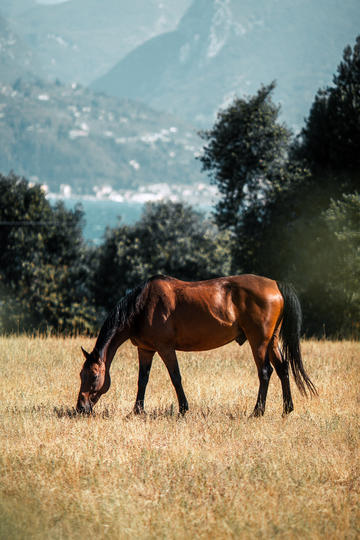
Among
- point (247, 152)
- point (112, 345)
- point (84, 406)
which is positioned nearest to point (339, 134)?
point (247, 152)

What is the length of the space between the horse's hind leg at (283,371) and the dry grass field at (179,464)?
30 centimetres

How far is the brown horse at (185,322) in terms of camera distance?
9477 millimetres

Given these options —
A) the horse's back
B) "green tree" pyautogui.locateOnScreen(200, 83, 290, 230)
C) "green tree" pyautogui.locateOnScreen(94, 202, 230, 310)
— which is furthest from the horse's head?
"green tree" pyautogui.locateOnScreen(94, 202, 230, 310)

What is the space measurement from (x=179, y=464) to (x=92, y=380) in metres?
2.31

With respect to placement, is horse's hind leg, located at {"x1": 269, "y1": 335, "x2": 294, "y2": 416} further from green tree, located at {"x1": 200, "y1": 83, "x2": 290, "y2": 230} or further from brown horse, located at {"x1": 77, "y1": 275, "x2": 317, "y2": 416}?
green tree, located at {"x1": 200, "y1": 83, "x2": 290, "y2": 230}

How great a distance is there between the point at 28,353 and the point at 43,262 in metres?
28.3

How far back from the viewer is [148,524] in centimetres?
610

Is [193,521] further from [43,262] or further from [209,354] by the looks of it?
[43,262]

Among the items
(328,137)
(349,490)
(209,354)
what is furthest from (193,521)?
(328,137)

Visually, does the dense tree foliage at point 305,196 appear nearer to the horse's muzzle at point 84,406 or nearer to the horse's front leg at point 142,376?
the horse's front leg at point 142,376

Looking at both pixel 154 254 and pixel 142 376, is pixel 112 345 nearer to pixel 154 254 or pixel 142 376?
pixel 142 376

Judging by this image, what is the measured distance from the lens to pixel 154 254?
47188 mm

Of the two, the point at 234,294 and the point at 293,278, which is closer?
the point at 234,294

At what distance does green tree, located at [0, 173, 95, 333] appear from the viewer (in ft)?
135
